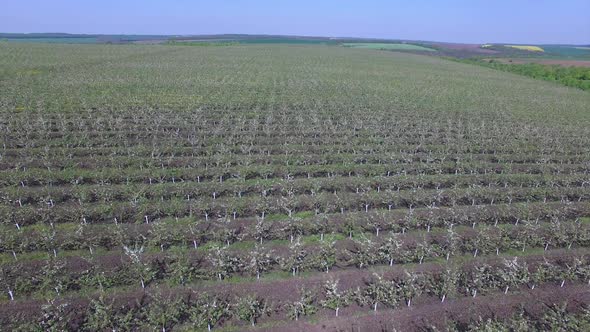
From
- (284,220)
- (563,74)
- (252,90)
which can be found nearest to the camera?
(284,220)

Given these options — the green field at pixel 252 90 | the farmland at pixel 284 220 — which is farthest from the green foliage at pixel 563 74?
the farmland at pixel 284 220

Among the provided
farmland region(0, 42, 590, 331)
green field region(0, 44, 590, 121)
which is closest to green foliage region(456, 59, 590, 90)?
green field region(0, 44, 590, 121)

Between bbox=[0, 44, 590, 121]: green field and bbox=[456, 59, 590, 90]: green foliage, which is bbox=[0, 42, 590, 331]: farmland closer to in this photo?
bbox=[0, 44, 590, 121]: green field

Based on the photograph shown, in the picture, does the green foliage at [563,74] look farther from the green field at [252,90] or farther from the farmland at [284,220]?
the farmland at [284,220]

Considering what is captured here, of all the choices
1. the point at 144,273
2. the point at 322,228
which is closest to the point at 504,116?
the point at 322,228

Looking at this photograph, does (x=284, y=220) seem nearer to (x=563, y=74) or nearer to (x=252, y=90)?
(x=252, y=90)

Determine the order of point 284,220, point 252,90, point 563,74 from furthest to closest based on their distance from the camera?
point 563,74
point 252,90
point 284,220

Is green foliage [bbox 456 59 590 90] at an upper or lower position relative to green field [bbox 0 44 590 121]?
upper

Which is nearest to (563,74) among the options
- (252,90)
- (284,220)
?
(252,90)
